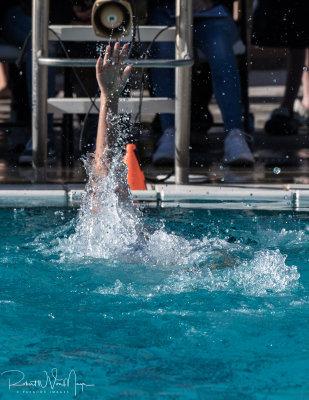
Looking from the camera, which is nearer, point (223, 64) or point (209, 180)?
point (209, 180)

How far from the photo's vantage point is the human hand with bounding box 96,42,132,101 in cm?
313

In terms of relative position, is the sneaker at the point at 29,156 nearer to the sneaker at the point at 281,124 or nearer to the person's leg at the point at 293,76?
the sneaker at the point at 281,124

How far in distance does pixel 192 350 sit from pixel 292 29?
462 centimetres

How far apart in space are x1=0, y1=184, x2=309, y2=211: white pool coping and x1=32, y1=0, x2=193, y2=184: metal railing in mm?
231

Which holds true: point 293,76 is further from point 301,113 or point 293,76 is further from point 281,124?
point 301,113

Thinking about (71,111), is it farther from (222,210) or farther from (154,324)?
(154,324)

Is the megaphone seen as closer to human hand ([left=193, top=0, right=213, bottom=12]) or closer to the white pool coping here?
the white pool coping

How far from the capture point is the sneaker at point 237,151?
4957mm

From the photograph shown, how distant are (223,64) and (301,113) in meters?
2.39

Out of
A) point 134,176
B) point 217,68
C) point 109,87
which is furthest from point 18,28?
point 109,87

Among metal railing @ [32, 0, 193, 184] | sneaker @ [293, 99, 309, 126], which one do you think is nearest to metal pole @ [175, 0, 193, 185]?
metal railing @ [32, 0, 193, 184]

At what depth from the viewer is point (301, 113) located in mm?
7262

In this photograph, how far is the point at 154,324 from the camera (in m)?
2.56
